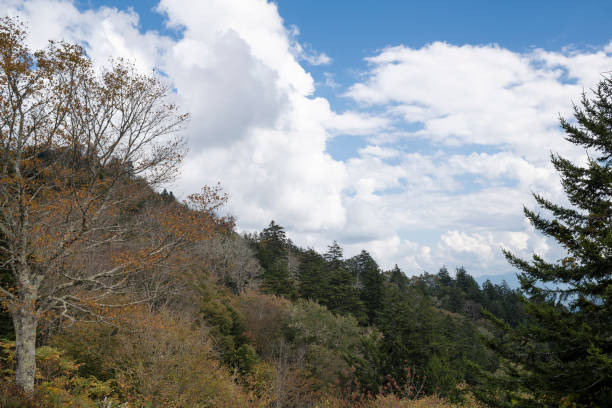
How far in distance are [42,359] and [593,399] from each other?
1819cm

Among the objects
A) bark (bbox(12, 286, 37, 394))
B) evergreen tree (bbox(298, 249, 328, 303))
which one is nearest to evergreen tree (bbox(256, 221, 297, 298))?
evergreen tree (bbox(298, 249, 328, 303))

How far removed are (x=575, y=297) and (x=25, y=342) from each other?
16808mm

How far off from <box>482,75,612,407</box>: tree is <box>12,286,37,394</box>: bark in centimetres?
1472

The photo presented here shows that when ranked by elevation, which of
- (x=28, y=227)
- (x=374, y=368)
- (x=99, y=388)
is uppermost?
(x=28, y=227)

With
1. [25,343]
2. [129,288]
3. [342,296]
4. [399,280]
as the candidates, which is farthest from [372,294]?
[25,343]

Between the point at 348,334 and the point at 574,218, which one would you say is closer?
the point at 574,218

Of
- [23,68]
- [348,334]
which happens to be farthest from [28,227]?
[348,334]

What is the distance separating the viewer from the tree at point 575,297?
29.9ft

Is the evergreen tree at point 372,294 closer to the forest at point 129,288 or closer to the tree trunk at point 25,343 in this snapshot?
the forest at point 129,288

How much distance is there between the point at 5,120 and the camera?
33.4 ft

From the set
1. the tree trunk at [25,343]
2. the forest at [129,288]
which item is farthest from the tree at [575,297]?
the tree trunk at [25,343]

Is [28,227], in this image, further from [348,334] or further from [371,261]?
[371,261]

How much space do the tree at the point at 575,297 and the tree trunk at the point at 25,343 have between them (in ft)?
48.3

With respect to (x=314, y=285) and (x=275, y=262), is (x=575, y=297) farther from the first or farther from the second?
(x=275, y=262)
